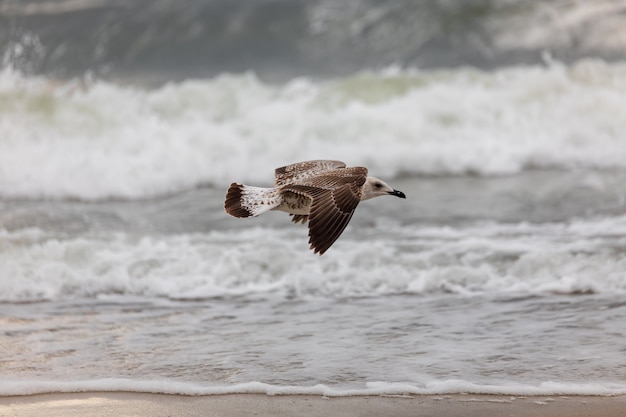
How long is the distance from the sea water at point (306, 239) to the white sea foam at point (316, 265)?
2 cm

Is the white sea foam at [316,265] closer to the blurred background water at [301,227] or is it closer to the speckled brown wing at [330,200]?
the blurred background water at [301,227]

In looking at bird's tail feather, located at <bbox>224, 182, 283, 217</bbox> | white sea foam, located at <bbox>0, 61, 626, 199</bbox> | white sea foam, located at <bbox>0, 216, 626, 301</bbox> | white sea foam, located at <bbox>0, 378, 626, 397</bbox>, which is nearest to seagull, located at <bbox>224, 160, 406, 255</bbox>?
bird's tail feather, located at <bbox>224, 182, 283, 217</bbox>

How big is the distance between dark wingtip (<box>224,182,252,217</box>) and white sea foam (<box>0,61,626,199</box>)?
488cm

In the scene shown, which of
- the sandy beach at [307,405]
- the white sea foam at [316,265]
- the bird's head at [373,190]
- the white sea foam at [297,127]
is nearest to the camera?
the sandy beach at [307,405]

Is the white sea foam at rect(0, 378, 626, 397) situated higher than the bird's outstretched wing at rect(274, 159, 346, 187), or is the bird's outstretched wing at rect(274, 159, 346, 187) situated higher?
the bird's outstretched wing at rect(274, 159, 346, 187)

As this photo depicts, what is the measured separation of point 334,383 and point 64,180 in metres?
6.30

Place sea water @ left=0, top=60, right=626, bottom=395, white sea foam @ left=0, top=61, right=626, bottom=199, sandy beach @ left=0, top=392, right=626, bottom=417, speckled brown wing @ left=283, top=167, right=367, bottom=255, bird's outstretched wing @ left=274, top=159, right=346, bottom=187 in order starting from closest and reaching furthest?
1. sandy beach @ left=0, top=392, right=626, bottom=417
2. speckled brown wing @ left=283, top=167, right=367, bottom=255
3. sea water @ left=0, top=60, right=626, bottom=395
4. bird's outstretched wing @ left=274, top=159, right=346, bottom=187
5. white sea foam @ left=0, top=61, right=626, bottom=199

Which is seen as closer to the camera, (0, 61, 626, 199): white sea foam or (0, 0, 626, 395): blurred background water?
(0, 0, 626, 395): blurred background water

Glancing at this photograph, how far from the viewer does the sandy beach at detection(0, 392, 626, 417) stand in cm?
416

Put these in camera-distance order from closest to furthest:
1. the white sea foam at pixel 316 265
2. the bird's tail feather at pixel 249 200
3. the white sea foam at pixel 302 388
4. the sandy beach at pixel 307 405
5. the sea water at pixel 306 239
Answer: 1. the sandy beach at pixel 307 405
2. the white sea foam at pixel 302 388
3. the sea water at pixel 306 239
4. the bird's tail feather at pixel 249 200
5. the white sea foam at pixel 316 265

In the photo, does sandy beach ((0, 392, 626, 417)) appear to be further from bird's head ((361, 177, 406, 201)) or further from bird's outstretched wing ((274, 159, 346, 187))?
bird's outstretched wing ((274, 159, 346, 187))

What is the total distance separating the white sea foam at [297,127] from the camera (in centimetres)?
1061

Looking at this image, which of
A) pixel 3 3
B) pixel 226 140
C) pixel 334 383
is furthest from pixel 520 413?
pixel 3 3

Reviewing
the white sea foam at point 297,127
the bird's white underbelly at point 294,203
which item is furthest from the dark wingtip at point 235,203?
the white sea foam at point 297,127
